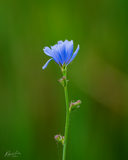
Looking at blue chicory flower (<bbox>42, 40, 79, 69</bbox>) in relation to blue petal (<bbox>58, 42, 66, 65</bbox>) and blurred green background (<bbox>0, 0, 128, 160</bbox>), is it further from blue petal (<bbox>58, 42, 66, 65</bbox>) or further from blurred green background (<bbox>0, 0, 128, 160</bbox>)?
blurred green background (<bbox>0, 0, 128, 160</bbox>)

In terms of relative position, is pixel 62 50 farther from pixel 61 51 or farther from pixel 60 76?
pixel 60 76

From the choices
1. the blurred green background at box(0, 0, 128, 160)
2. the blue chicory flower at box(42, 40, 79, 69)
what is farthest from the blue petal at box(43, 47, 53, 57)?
the blurred green background at box(0, 0, 128, 160)

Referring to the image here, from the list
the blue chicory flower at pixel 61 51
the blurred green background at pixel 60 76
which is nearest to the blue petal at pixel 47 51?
the blue chicory flower at pixel 61 51

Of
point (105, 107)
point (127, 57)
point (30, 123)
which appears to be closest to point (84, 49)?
point (127, 57)

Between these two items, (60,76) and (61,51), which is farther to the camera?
(60,76)

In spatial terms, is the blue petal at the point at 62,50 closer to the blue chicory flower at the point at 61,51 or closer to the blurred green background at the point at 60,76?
the blue chicory flower at the point at 61,51

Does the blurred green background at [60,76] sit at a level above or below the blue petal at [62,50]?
above

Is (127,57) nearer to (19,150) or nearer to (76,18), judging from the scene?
Result: (76,18)

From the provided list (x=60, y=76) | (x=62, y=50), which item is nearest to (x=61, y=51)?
(x=62, y=50)

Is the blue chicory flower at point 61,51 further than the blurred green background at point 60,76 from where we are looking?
No
